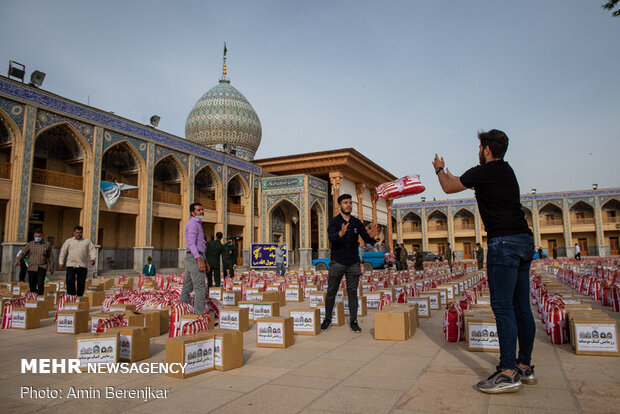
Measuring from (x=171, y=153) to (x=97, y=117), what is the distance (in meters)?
4.07

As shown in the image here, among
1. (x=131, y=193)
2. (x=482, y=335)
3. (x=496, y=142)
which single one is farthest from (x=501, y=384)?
(x=131, y=193)

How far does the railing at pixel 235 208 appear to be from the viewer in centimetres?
2442

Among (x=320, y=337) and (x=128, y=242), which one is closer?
(x=320, y=337)

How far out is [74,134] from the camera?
1614 cm

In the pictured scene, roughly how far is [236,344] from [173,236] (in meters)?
20.6

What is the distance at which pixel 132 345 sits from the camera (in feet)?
12.1

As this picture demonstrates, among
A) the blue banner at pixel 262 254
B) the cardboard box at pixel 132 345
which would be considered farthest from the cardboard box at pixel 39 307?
the blue banner at pixel 262 254

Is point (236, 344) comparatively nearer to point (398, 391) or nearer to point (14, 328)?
point (398, 391)

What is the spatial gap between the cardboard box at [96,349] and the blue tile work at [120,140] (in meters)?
15.4

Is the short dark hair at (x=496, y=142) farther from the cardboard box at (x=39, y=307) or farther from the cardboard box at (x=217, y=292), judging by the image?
the cardboard box at (x=217, y=292)

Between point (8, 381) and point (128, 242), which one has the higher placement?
point (128, 242)

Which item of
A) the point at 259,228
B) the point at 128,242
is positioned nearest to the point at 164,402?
the point at 128,242

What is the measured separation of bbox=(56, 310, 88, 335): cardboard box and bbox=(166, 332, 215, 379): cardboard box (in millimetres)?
2567

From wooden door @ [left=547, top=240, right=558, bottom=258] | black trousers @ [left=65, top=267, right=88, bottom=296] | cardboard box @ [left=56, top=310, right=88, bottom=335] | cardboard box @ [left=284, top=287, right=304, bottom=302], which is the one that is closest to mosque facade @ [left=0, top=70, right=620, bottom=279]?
cardboard box @ [left=284, top=287, right=304, bottom=302]
